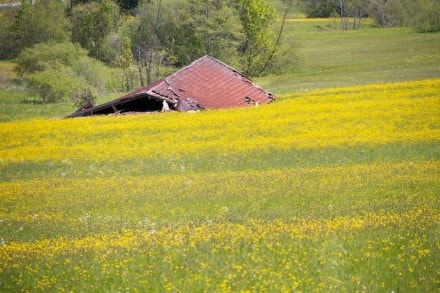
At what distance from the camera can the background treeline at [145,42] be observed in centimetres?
6119

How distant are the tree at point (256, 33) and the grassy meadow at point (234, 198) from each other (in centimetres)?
2407

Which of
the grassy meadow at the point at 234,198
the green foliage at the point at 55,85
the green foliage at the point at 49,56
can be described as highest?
the grassy meadow at the point at 234,198

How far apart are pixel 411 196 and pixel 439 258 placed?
5147 mm

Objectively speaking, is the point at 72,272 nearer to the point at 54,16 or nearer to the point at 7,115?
the point at 7,115

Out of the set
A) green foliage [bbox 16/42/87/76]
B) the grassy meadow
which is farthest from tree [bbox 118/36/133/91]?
the grassy meadow

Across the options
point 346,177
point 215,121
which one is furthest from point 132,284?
point 215,121

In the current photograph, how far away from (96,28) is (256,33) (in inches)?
1097

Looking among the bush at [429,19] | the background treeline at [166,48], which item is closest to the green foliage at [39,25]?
the background treeline at [166,48]

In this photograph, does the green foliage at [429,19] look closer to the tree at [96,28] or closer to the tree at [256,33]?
the tree at [256,33]

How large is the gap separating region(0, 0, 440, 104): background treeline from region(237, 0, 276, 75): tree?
9 cm

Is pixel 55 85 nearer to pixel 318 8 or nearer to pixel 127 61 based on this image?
pixel 127 61

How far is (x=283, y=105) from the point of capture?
37.0 metres

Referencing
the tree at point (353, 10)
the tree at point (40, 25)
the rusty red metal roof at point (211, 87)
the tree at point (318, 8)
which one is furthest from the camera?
the tree at point (318, 8)

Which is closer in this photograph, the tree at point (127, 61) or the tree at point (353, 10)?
the tree at point (127, 61)
